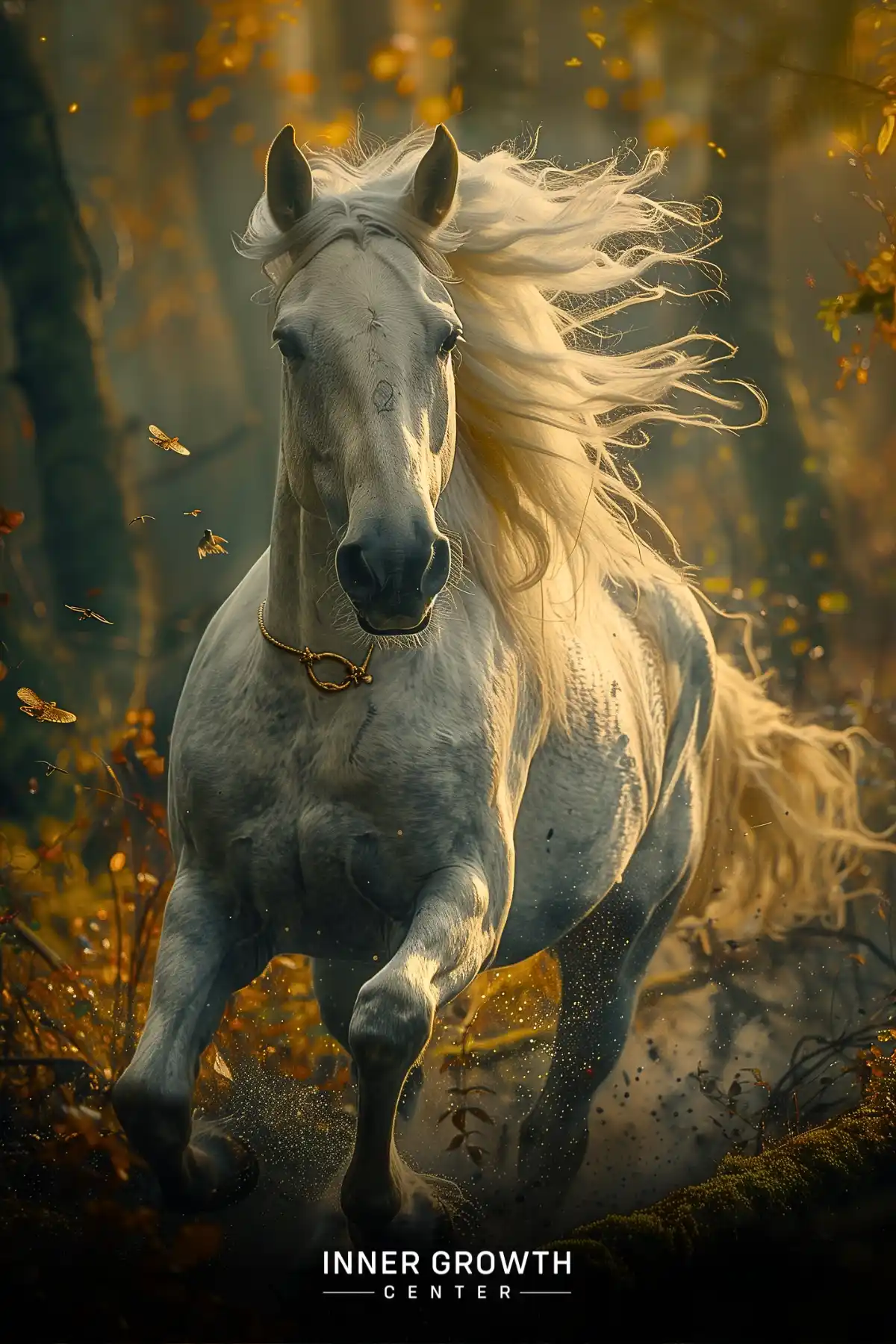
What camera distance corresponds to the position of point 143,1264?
251 cm

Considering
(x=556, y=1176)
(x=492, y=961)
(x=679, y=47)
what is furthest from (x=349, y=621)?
(x=679, y=47)

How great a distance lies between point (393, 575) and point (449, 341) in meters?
0.48

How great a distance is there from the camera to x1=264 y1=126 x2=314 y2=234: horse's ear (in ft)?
7.29

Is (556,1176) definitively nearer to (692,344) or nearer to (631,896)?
(631,896)

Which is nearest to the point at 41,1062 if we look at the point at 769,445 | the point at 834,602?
the point at 834,602

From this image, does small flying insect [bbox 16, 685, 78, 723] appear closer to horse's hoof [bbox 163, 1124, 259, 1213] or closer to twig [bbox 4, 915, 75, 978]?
twig [bbox 4, 915, 75, 978]

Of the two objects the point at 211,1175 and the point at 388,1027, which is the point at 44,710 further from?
the point at 388,1027

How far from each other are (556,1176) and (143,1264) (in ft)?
3.65

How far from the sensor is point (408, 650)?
239 centimetres

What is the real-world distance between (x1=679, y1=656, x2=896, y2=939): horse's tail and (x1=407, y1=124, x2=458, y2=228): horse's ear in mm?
1744

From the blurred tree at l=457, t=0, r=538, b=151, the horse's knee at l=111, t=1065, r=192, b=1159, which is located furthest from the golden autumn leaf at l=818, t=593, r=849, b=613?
the horse's knee at l=111, t=1065, r=192, b=1159

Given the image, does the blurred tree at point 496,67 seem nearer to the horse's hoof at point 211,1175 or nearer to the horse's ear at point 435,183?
the horse's ear at point 435,183

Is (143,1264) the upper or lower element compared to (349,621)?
lower

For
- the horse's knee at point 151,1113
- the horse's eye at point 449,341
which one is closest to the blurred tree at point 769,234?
the horse's eye at point 449,341
